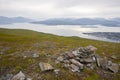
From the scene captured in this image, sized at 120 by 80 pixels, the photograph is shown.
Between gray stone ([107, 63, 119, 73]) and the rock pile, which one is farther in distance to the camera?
gray stone ([107, 63, 119, 73])

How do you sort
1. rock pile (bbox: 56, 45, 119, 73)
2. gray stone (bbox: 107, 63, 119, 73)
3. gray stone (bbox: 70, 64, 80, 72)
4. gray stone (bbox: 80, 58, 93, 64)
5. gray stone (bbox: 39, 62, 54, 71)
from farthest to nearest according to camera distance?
gray stone (bbox: 80, 58, 93, 64) < gray stone (bbox: 107, 63, 119, 73) < rock pile (bbox: 56, 45, 119, 73) < gray stone (bbox: 70, 64, 80, 72) < gray stone (bbox: 39, 62, 54, 71)

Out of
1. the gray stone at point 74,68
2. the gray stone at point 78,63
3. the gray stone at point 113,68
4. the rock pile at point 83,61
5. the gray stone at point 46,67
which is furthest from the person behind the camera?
the gray stone at point 113,68

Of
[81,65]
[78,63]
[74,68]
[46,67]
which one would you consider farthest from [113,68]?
[46,67]

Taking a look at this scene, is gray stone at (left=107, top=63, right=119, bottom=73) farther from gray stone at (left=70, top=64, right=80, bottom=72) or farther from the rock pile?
gray stone at (left=70, top=64, right=80, bottom=72)

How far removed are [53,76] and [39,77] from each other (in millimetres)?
2089

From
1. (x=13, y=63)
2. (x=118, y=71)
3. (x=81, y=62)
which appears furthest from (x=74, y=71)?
(x=13, y=63)

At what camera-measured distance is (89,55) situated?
93.5ft

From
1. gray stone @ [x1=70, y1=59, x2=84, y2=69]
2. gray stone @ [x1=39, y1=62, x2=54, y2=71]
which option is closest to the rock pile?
gray stone @ [x1=70, y1=59, x2=84, y2=69]

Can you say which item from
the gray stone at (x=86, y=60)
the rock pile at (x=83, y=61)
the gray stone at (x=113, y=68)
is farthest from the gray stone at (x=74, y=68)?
the gray stone at (x=113, y=68)

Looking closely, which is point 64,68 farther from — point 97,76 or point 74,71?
point 97,76

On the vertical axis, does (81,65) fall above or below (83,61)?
below

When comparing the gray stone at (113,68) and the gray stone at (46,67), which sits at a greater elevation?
the gray stone at (46,67)

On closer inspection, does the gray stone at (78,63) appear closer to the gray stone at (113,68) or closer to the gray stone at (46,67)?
the gray stone at (46,67)

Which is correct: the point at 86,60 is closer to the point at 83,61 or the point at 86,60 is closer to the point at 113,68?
the point at 83,61
